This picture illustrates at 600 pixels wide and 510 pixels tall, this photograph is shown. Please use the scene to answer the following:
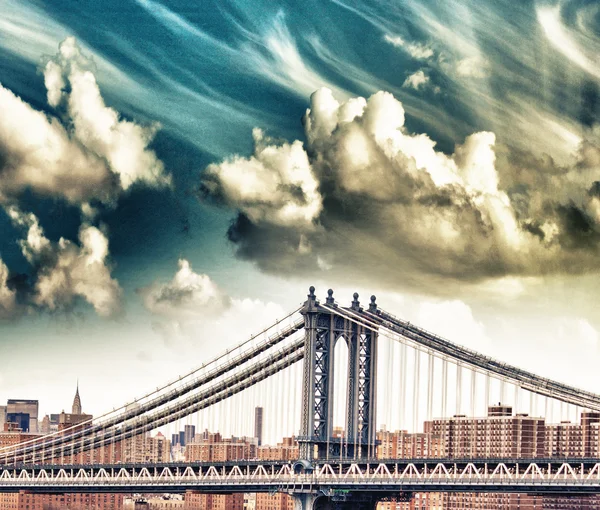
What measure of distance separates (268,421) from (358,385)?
9.22 m

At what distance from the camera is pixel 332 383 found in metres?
→ 113

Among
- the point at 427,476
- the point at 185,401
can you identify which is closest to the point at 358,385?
the point at 427,476

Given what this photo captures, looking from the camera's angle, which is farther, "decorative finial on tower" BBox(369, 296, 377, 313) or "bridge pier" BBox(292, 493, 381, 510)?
"decorative finial on tower" BBox(369, 296, 377, 313)

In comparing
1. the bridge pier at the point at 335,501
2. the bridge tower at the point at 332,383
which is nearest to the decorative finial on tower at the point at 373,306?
the bridge tower at the point at 332,383

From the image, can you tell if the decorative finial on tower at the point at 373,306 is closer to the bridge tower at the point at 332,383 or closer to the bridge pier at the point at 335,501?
the bridge tower at the point at 332,383

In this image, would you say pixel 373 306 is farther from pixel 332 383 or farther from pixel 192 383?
pixel 192 383

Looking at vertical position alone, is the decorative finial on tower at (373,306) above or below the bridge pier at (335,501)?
above

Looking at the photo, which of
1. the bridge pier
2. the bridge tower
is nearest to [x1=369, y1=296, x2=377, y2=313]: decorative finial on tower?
the bridge tower

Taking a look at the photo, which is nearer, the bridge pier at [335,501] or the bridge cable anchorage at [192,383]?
the bridge pier at [335,501]

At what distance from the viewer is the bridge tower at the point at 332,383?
112 m

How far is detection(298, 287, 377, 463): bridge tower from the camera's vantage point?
11219 cm

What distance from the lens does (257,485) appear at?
11350cm

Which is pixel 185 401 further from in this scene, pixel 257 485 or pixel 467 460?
pixel 467 460

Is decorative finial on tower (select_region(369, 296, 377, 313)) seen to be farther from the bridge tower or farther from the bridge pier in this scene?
the bridge pier
